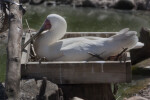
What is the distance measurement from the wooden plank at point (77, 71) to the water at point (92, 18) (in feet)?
31.8

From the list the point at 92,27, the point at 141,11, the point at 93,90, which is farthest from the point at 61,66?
the point at 141,11

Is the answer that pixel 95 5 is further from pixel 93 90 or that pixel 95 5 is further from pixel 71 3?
pixel 93 90

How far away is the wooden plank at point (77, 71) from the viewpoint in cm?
652

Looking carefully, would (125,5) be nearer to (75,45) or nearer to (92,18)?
(92,18)

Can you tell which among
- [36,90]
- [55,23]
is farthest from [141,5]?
[36,90]

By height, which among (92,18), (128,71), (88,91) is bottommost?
(92,18)

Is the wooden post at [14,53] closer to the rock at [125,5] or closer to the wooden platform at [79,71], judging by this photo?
the wooden platform at [79,71]

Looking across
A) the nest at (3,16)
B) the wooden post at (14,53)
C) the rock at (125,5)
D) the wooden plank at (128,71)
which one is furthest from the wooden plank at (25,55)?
the rock at (125,5)

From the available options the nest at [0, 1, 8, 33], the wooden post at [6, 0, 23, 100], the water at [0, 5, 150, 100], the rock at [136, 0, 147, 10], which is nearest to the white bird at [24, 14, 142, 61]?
the nest at [0, 1, 8, 33]

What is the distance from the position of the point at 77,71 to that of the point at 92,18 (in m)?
14.2

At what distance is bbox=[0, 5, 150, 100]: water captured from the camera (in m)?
18.1

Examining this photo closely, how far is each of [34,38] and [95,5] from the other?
16.4m

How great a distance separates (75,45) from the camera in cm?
721

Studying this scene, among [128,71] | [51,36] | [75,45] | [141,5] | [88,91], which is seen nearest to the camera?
[128,71]
